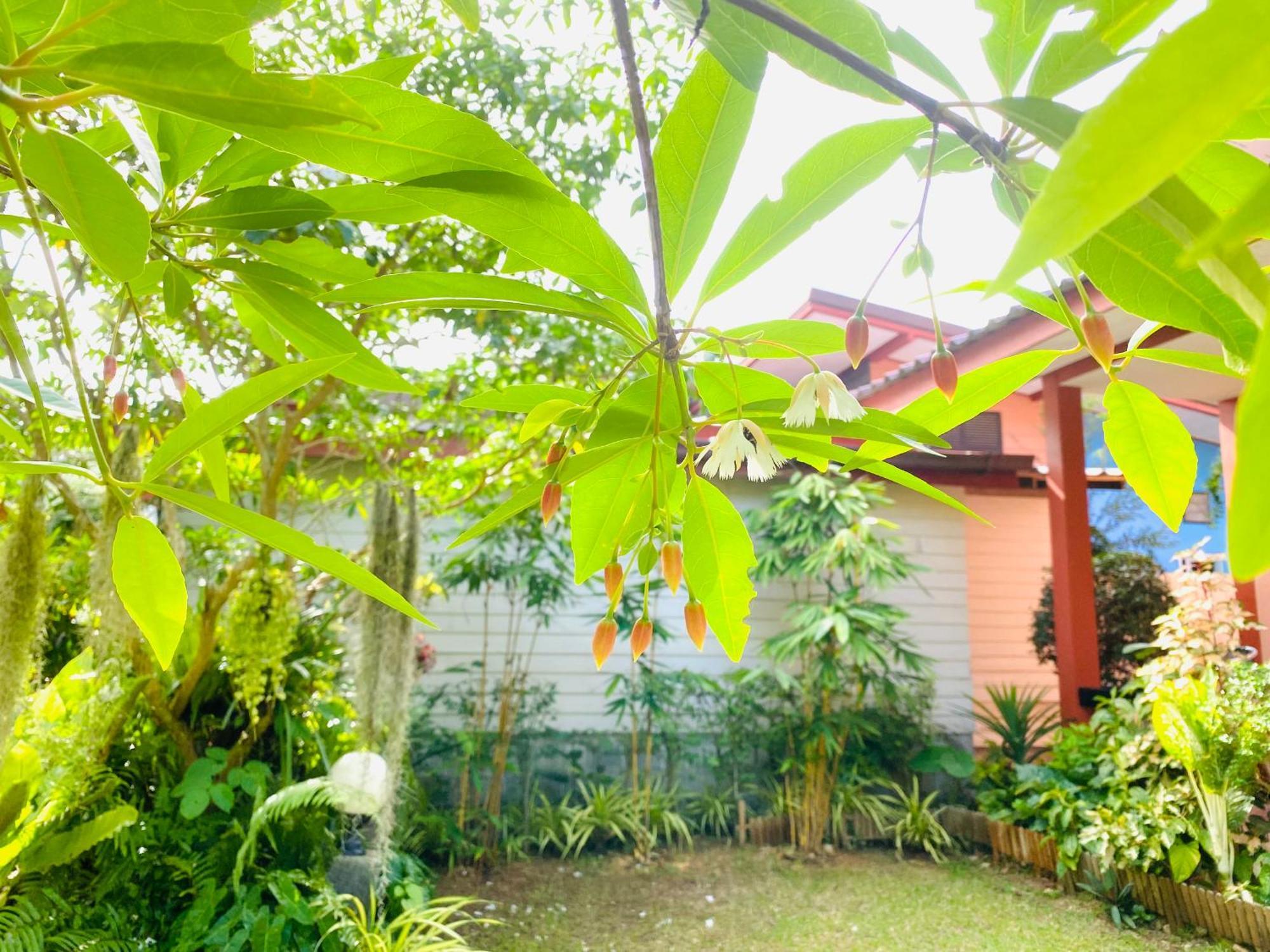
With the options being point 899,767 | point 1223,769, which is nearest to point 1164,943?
point 1223,769

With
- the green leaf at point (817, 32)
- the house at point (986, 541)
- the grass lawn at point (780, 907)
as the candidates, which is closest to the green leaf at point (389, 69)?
the green leaf at point (817, 32)

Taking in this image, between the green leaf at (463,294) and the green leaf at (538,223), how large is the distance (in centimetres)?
1

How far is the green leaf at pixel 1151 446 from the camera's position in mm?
366

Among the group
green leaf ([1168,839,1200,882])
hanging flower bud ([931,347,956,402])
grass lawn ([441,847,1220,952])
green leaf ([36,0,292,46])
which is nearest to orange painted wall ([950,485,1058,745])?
grass lawn ([441,847,1220,952])

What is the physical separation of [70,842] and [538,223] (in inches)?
110

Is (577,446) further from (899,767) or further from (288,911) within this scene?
(899,767)

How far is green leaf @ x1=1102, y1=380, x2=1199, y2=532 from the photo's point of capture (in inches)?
14.4

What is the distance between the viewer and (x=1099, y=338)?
Result: 0.33 metres

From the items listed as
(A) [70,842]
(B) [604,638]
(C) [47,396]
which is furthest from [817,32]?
(A) [70,842]

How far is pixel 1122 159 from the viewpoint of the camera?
0.42ft

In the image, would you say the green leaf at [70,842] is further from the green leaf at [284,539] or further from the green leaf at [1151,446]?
the green leaf at [1151,446]

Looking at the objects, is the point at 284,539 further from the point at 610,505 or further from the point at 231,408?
the point at 610,505

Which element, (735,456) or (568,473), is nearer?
(568,473)

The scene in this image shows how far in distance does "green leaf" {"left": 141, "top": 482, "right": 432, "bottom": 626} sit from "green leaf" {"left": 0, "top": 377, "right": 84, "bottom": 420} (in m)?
0.20
